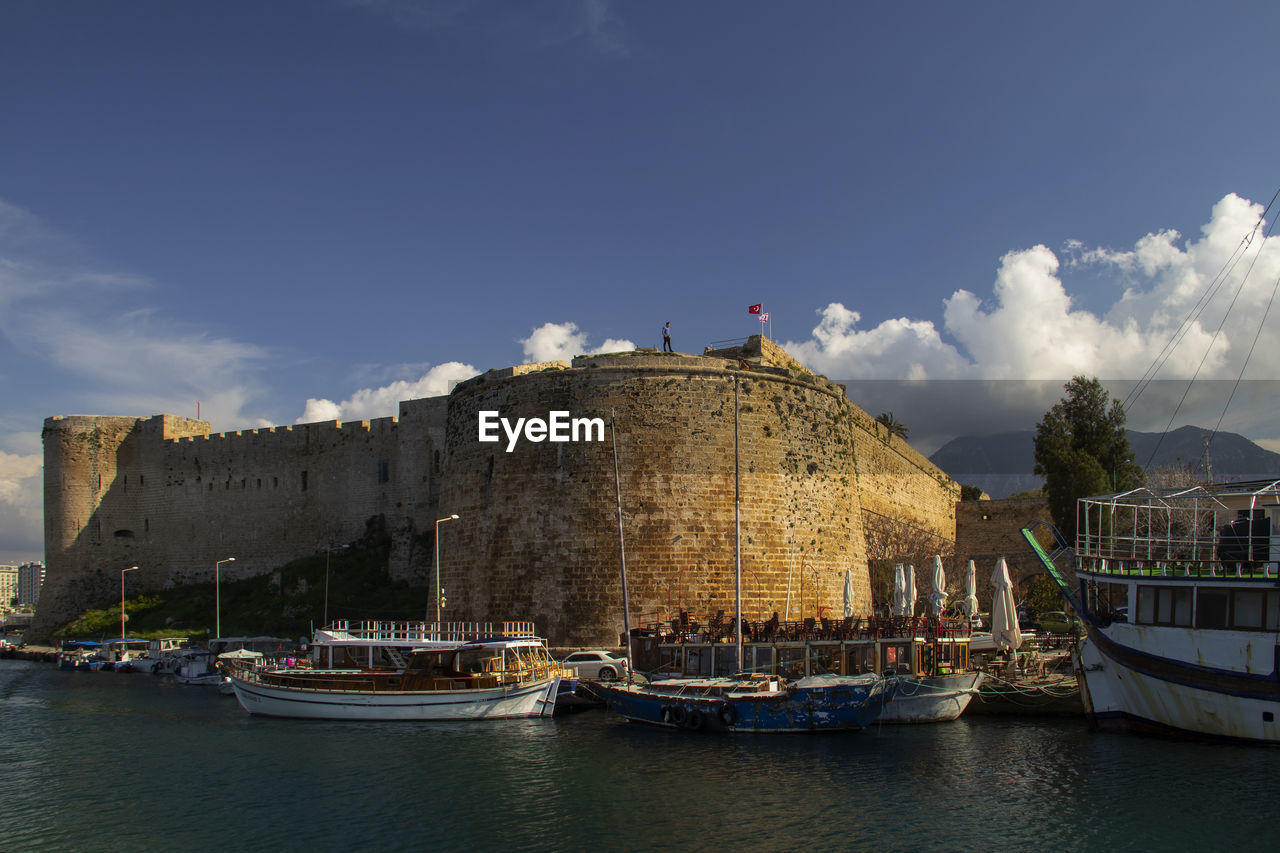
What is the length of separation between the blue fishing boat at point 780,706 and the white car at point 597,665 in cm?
411

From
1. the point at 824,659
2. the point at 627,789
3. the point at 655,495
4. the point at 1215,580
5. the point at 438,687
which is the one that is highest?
the point at 655,495

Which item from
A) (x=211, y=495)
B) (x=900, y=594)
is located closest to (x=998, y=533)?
(x=900, y=594)

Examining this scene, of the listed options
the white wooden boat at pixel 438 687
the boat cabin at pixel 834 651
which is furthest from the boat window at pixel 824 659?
the white wooden boat at pixel 438 687

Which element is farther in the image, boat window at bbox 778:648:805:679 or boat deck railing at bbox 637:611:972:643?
boat window at bbox 778:648:805:679

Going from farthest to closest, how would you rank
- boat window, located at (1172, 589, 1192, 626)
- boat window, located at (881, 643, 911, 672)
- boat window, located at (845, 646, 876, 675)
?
1. boat window, located at (845, 646, 876, 675)
2. boat window, located at (881, 643, 911, 672)
3. boat window, located at (1172, 589, 1192, 626)

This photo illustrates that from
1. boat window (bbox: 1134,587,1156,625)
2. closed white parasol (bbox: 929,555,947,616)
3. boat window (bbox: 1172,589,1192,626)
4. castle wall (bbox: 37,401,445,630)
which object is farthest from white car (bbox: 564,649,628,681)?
castle wall (bbox: 37,401,445,630)

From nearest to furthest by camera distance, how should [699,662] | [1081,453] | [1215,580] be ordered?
[1215,580] < [699,662] < [1081,453]

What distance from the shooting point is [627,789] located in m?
15.2

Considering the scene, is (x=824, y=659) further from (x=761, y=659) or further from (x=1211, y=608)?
(x=1211, y=608)

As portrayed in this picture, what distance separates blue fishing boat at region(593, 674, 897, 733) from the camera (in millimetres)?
19344

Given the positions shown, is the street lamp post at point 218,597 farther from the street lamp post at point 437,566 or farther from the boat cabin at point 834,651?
the boat cabin at point 834,651

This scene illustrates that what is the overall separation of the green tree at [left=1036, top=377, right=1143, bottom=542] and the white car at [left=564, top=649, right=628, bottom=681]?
2114 centimetres

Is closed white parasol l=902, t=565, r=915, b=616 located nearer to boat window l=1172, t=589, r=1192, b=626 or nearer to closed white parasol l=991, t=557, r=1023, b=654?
closed white parasol l=991, t=557, r=1023, b=654

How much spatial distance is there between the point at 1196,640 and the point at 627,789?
422 inches
